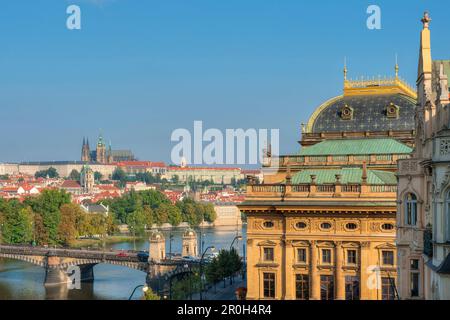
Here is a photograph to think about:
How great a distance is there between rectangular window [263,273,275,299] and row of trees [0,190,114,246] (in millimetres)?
73265

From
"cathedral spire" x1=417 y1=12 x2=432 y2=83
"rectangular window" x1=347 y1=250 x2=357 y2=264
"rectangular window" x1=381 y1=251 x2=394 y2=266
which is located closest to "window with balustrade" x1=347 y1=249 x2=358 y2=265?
"rectangular window" x1=347 y1=250 x2=357 y2=264

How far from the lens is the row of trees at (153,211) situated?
6058 inches

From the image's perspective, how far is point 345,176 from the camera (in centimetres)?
4275

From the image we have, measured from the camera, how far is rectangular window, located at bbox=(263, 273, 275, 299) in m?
A: 41.4

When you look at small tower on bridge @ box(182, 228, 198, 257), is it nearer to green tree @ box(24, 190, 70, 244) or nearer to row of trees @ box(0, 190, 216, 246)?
row of trees @ box(0, 190, 216, 246)

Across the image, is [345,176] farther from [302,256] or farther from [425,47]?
[425,47]

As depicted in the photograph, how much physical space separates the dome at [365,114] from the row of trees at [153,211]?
319 ft

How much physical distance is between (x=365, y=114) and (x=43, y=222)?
68.6 metres

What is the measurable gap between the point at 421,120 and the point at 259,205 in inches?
756

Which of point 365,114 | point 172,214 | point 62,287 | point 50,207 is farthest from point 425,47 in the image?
point 172,214

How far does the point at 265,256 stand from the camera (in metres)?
41.6

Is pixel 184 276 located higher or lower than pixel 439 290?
lower
